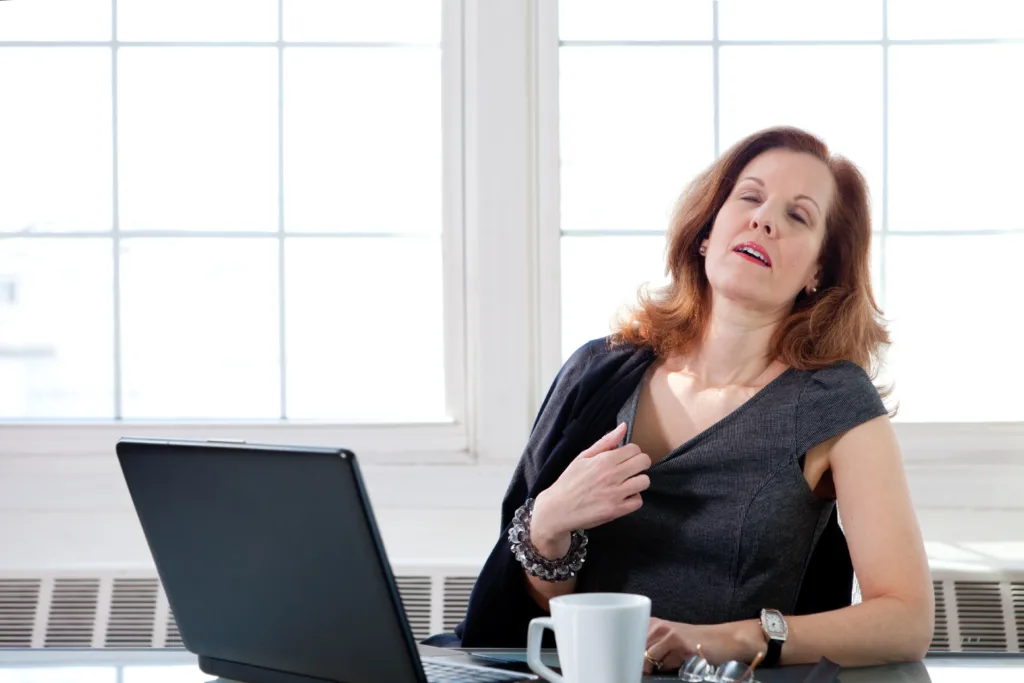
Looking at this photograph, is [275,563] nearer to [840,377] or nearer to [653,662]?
[653,662]

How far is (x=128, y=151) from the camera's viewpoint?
2.45 metres

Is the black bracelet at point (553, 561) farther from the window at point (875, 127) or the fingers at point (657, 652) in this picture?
the window at point (875, 127)

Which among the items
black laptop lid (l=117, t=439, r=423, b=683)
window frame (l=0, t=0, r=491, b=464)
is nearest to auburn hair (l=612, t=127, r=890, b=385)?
window frame (l=0, t=0, r=491, b=464)

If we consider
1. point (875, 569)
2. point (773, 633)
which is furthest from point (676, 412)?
point (773, 633)

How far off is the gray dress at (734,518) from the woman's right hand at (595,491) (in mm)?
127

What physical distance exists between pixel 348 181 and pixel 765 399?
123 centimetres

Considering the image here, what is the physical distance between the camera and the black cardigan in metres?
1.56

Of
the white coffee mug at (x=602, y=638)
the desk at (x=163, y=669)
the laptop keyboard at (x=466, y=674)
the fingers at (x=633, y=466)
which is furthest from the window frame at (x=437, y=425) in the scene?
the white coffee mug at (x=602, y=638)

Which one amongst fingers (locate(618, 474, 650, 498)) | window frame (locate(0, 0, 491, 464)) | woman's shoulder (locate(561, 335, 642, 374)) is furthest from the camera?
window frame (locate(0, 0, 491, 464))

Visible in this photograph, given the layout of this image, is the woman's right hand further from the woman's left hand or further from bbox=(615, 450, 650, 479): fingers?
the woman's left hand

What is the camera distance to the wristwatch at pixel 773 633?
1209 mm

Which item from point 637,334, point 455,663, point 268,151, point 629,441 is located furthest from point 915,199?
point 455,663

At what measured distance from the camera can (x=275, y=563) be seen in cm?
94

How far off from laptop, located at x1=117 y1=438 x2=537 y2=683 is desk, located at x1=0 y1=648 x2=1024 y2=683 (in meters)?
0.07
